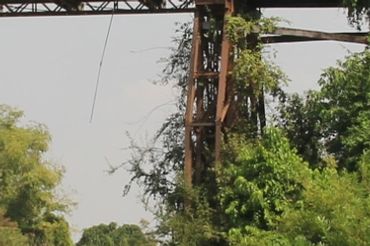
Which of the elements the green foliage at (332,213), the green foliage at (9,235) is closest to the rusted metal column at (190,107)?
the green foliage at (332,213)

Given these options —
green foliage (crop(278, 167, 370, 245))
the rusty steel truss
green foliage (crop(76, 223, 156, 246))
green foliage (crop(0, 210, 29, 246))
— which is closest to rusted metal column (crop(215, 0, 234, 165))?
the rusty steel truss

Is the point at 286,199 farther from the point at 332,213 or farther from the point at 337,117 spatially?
the point at 332,213

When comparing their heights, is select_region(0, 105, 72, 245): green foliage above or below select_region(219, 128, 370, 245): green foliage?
above

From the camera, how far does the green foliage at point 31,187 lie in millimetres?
37625

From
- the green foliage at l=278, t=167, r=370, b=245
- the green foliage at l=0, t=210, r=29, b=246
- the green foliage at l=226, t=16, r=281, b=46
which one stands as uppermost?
the green foliage at l=226, t=16, r=281, b=46

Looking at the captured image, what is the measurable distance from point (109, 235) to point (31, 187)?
29.6m

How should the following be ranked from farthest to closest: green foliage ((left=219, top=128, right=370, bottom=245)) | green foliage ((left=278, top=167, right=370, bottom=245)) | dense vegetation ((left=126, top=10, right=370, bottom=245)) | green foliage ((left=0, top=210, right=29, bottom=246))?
green foliage ((left=0, top=210, right=29, bottom=246))
dense vegetation ((left=126, top=10, right=370, bottom=245))
green foliage ((left=219, top=128, right=370, bottom=245))
green foliage ((left=278, top=167, right=370, bottom=245))

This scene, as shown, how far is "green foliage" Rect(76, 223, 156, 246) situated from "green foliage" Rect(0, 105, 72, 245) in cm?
2361

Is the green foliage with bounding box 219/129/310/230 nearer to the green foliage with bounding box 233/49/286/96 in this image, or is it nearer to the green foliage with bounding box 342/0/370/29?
the green foliage with bounding box 233/49/286/96

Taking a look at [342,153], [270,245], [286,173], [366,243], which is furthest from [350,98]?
[366,243]

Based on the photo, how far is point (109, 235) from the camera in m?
66.8

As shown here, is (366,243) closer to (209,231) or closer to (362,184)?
(362,184)

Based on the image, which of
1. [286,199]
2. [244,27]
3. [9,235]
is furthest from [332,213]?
[9,235]

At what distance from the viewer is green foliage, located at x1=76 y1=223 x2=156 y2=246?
64.0 m
